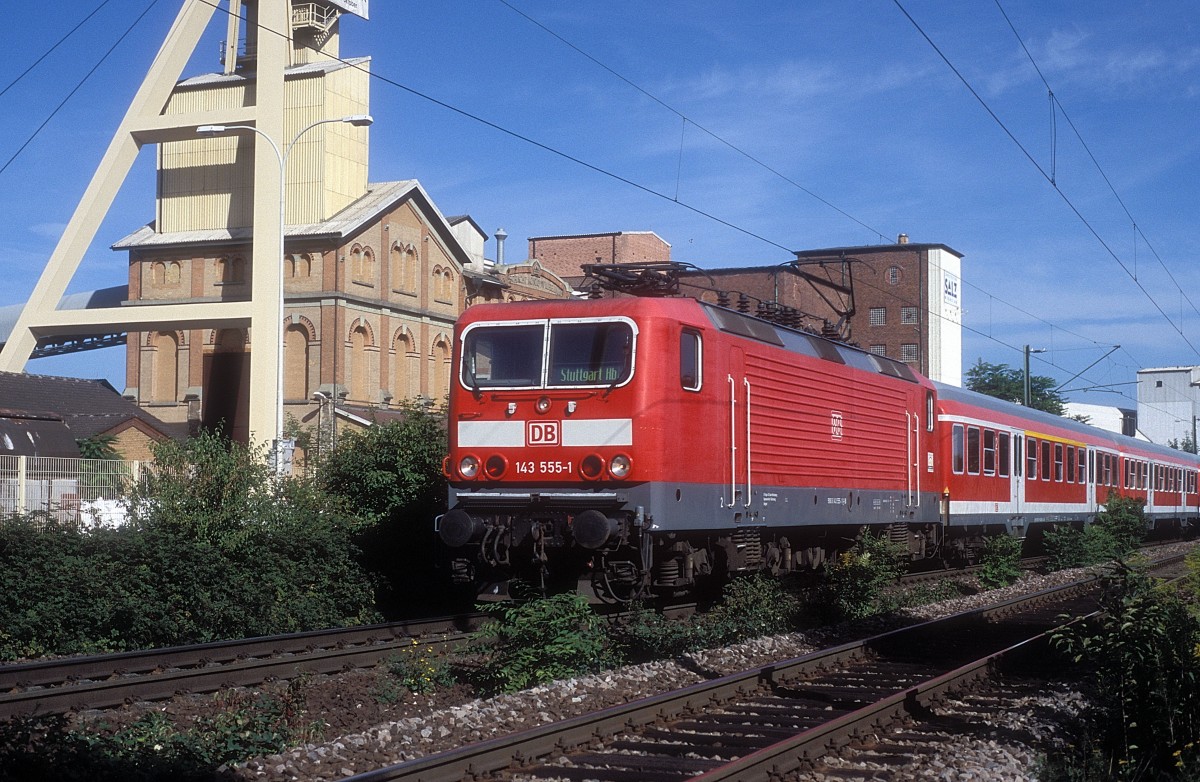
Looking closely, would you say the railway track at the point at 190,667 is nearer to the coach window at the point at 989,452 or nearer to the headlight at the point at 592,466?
the headlight at the point at 592,466

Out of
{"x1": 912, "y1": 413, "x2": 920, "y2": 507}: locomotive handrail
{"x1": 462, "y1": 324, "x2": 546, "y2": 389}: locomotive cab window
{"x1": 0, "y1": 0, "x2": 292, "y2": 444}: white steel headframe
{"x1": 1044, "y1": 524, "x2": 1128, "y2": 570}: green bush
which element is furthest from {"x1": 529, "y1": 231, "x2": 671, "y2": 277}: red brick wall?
{"x1": 462, "y1": 324, "x2": 546, "y2": 389}: locomotive cab window

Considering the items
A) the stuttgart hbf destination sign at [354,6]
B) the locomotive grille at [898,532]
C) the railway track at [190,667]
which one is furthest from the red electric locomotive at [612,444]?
the stuttgart hbf destination sign at [354,6]

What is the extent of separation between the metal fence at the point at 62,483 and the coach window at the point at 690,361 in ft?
25.4

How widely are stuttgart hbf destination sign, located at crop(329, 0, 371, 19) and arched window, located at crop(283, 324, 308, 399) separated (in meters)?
11.0

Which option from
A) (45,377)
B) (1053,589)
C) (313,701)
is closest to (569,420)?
(313,701)

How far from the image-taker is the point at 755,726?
31.0 feet

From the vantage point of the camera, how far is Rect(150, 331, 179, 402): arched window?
47.0 metres

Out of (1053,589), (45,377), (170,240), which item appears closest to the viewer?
(1053,589)

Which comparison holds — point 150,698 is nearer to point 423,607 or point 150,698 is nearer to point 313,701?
point 313,701

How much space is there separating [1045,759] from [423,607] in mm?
11156

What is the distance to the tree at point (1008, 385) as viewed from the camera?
6938 centimetres

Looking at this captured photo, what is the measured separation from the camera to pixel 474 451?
14.3 meters

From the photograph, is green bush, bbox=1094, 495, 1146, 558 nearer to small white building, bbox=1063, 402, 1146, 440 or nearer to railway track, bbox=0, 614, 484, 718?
railway track, bbox=0, 614, 484, 718

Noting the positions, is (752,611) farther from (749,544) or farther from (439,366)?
(439,366)
